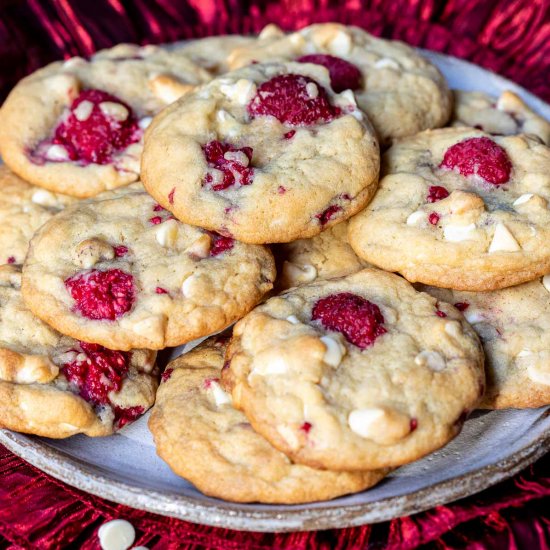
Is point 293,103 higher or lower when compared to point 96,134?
higher

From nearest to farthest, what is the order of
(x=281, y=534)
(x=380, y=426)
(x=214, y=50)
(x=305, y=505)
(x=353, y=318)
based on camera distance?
(x=380, y=426), (x=305, y=505), (x=353, y=318), (x=281, y=534), (x=214, y=50)

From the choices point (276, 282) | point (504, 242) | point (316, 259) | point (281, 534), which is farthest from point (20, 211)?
point (504, 242)

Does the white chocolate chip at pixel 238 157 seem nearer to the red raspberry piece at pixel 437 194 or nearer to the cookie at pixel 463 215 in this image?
the cookie at pixel 463 215

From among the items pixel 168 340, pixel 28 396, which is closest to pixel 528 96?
pixel 168 340

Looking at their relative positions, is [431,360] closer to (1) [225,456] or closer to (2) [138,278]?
(1) [225,456]

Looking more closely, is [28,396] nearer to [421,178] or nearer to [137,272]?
[137,272]

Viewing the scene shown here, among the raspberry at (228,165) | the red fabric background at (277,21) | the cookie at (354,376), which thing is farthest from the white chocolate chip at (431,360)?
the red fabric background at (277,21)
